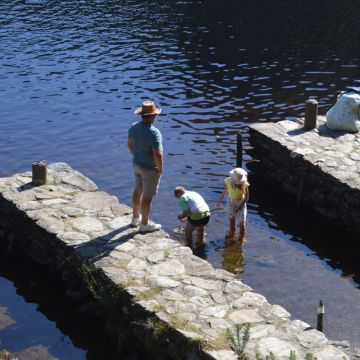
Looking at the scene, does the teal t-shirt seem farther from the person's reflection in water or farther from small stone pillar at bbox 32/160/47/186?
the person's reflection in water

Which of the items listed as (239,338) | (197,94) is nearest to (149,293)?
(239,338)

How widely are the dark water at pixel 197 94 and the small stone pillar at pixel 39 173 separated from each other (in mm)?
3030

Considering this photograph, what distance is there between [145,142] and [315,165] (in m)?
7.02

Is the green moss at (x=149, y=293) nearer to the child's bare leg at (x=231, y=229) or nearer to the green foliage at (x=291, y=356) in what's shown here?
the green foliage at (x=291, y=356)

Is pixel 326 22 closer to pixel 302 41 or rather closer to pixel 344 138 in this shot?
pixel 302 41

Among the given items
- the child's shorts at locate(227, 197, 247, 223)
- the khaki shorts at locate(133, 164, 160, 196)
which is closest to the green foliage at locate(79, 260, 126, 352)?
the khaki shorts at locate(133, 164, 160, 196)

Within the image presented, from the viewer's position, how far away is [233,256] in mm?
18312

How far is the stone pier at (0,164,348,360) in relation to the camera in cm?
1195

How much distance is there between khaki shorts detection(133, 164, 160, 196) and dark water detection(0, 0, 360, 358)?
358cm

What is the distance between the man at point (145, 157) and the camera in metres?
14.8

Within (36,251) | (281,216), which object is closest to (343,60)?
(281,216)

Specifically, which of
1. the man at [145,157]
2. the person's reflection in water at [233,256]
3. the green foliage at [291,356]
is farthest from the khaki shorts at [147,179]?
the green foliage at [291,356]

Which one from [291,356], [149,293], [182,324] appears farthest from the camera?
[149,293]

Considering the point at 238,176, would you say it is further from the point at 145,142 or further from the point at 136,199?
the point at 145,142
